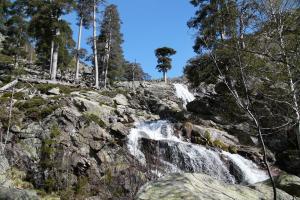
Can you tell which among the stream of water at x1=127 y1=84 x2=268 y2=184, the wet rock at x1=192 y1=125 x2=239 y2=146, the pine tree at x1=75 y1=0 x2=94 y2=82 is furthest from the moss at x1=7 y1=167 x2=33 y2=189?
the pine tree at x1=75 y1=0 x2=94 y2=82

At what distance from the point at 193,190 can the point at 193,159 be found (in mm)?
15604

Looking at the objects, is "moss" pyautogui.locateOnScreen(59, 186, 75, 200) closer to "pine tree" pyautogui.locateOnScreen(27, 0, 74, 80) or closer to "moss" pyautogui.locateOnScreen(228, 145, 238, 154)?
"moss" pyautogui.locateOnScreen(228, 145, 238, 154)

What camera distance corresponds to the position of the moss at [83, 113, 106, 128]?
20922 millimetres

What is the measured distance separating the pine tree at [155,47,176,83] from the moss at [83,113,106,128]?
33834 mm

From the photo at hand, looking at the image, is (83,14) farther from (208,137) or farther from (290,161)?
(290,161)

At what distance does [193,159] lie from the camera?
2075cm

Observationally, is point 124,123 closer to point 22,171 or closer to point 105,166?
point 105,166

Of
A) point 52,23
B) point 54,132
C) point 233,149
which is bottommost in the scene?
point 233,149

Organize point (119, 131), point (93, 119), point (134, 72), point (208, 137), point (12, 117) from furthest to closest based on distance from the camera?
point (134, 72) → point (208, 137) → point (119, 131) → point (93, 119) → point (12, 117)

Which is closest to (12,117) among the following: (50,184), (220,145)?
(50,184)

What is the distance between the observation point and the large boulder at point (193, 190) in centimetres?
517

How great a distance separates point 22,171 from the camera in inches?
692

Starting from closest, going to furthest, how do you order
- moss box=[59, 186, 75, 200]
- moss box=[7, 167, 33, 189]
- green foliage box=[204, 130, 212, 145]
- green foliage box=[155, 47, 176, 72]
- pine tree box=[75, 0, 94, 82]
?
1. moss box=[59, 186, 75, 200]
2. moss box=[7, 167, 33, 189]
3. green foliage box=[204, 130, 212, 145]
4. pine tree box=[75, 0, 94, 82]
5. green foliage box=[155, 47, 176, 72]

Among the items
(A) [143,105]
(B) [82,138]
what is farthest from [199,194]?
(A) [143,105]
